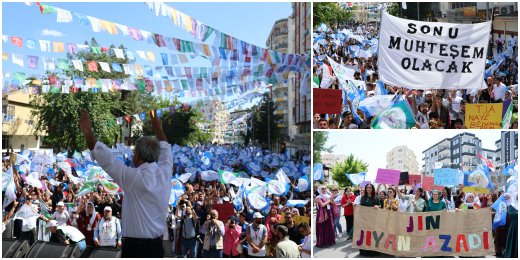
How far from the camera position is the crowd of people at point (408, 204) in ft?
22.2

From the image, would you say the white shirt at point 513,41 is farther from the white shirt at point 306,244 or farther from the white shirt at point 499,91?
the white shirt at point 306,244

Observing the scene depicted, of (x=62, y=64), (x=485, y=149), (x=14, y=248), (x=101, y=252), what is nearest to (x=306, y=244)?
(x=101, y=252)

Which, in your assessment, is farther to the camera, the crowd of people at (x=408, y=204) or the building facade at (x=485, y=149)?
the building facade at (x=485, y=149)

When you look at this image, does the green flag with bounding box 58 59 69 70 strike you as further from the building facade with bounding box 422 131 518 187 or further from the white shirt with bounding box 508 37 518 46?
the white shirt with bounding box 508 37 518 46

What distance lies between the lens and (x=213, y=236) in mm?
7602

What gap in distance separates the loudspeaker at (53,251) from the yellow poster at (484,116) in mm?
6206

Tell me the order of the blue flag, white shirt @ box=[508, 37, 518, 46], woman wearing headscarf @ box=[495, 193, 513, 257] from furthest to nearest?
white shirt @ box=[508, 37, 518, 46], the blue flag, woman wearing headscarf @ box=[495, 193, 513, 257]

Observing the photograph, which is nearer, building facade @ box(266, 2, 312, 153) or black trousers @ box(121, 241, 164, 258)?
black trousers @ box(121, 241, 164, 258)

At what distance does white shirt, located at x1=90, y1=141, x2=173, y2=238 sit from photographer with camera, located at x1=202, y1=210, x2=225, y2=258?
468 cm

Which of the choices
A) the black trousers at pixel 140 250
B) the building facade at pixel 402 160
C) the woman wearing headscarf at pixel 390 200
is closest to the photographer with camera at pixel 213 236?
the woman wearing headscarf at pixel 390 200

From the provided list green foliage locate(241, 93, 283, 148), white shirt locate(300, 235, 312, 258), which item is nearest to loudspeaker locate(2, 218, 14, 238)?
white shirt locate(300, 235, 312, 258)

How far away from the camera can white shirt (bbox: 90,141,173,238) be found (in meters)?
2.81

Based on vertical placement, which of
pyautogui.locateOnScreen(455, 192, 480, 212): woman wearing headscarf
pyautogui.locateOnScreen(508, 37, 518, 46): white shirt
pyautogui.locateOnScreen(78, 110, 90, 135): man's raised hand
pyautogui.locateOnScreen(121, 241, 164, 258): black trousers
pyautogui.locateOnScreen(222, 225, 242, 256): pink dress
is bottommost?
pyautogui.locateOnScreen(222, 225, 242, 256): pink dress

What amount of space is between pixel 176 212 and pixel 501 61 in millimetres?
9999
